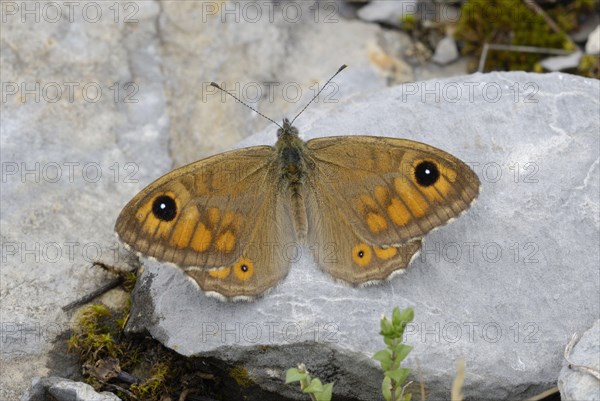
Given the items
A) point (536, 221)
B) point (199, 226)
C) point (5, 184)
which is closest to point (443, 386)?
point (536, 221)

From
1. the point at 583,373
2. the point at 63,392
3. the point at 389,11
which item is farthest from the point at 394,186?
the point at 389,11

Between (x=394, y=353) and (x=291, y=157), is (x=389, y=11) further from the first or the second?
(x=394, y=353)

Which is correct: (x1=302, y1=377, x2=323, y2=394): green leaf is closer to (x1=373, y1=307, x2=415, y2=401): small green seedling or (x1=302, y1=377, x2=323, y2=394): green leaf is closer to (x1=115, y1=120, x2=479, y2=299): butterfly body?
(x1=373, y1=307, x2=415, y2=401): small green seedling

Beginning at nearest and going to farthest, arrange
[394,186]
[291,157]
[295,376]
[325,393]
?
1. [295,376]
2. [325,393]
3. [394,186]
4. [291,157]

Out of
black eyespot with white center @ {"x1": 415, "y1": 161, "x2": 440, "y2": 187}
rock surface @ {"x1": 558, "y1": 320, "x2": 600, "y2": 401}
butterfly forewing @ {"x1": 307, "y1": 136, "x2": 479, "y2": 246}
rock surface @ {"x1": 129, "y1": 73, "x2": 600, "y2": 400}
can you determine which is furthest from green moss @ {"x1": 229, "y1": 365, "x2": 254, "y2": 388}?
rock surface @ {"x1": 558, "y1": 320, "x2": 600, "y2": 401}

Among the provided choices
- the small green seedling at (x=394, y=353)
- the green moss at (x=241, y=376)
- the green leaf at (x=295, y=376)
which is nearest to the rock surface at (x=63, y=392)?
the green moss at (x=241, y=376)
